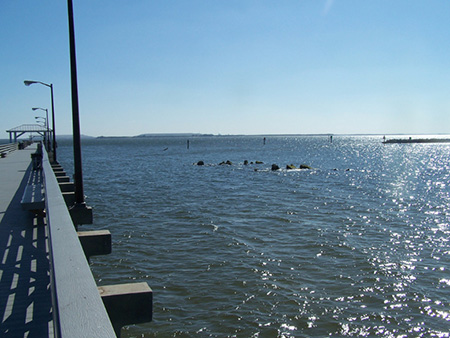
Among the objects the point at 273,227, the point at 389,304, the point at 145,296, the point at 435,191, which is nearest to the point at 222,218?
the point at 273,227

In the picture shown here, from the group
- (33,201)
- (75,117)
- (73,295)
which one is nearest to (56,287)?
(73,295)

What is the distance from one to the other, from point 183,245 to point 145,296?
8.15 m

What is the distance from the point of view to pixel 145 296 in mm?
3875

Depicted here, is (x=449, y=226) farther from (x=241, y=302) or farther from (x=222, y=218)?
(x=241, y=302)

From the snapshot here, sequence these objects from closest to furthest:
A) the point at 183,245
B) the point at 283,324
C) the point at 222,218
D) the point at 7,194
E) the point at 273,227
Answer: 1. the point at 283,324
2. the point at 7,194
3. the point at 183,245
4. the point at 273,227
5. the point at 222,218

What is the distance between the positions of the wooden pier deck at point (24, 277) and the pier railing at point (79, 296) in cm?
70

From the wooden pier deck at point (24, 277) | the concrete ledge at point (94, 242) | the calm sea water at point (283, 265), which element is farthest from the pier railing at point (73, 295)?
the calm sea water at point (283, 265)

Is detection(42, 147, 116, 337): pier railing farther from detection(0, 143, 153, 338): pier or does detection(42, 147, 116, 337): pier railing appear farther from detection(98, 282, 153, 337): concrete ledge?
detection(98, 282, 153, 337): concrete ledge

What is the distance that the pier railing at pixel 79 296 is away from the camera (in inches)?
84.0

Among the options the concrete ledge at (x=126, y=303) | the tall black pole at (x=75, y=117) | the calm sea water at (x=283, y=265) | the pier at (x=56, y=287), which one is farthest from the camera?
the tall black pole at (x=75, y=117)

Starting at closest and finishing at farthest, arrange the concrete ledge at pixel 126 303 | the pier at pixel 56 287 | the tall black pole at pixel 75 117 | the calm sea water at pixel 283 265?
the pier at pixel 56 287, the concrete ledge at pixel 126 303, the calm sea water at pixel 283 265, the tall black pole at pixel 75 117

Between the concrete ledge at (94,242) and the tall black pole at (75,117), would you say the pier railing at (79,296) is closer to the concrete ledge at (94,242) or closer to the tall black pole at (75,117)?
the concrete ledge at (94,242)

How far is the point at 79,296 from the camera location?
247cm

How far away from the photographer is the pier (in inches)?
90.0
